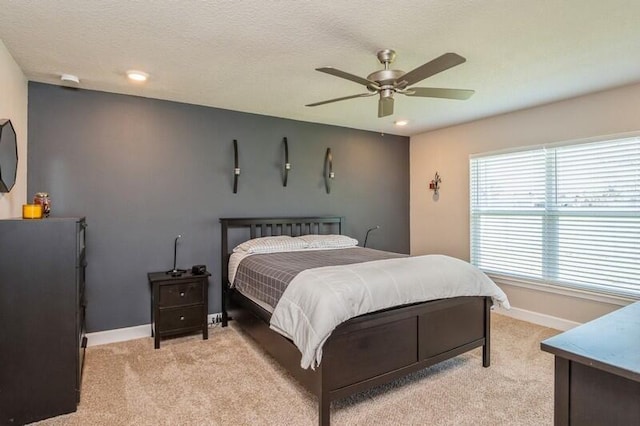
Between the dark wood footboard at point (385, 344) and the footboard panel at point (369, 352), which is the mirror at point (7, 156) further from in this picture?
the footboard panel at point (369, 352)

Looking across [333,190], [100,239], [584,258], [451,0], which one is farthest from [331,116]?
[584,258]

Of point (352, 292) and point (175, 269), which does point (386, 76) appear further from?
point (175, 269)

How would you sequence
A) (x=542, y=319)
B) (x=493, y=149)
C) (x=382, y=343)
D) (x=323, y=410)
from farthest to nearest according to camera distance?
(x=493, y=149) < (x=542, y=319) < (x=382, y=343) < (x=323, y=410)

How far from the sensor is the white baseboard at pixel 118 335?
3.40 m

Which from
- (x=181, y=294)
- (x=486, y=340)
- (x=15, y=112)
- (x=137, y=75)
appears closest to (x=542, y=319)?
(x=486, y=340)

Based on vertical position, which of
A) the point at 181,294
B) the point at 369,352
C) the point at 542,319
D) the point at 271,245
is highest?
the point at 271,245

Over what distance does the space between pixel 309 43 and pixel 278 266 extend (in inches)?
68.8

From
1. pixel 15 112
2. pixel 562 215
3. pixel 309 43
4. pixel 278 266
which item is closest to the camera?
pixel 309 43

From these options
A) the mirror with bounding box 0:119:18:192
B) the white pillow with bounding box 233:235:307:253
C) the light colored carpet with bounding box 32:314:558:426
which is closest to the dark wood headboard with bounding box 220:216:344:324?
the white pillow with bounding box 233:235:307:253

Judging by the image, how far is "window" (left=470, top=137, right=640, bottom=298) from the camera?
11.0 feet

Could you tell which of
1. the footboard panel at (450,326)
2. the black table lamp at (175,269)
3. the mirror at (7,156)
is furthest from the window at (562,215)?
the mirror at (7,156)

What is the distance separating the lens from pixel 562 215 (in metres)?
3.80

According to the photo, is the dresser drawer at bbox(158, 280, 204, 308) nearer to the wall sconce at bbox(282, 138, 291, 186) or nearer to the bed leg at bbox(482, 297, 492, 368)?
the wall sconce at bbox(282, 138, 291, 186)

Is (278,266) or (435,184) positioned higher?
(435,184)
